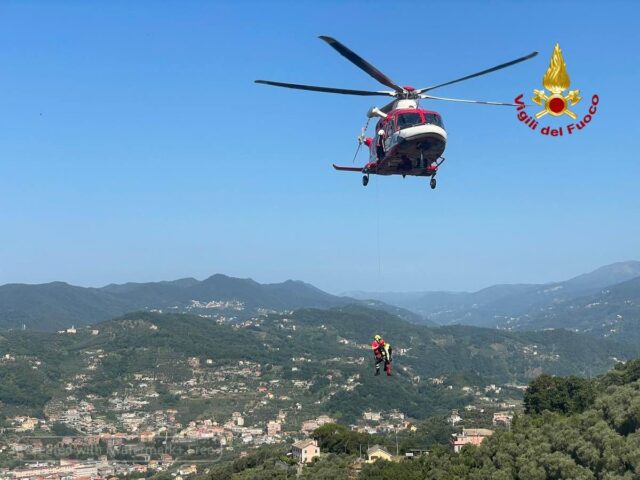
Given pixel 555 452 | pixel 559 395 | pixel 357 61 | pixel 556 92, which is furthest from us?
pixel 559 395

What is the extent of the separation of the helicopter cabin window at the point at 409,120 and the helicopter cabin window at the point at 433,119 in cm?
31

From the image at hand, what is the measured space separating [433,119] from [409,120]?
3.20ft

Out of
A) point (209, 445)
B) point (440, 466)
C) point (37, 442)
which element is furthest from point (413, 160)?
point (37, 442)

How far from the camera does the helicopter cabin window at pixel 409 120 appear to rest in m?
28.3

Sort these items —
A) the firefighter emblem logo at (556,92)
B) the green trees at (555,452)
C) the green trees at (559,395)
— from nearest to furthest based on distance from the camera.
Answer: the firefighter emblem logo at (556,92) → the green trees at (555,452) → the green trees at (559,395)

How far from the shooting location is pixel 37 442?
168 m

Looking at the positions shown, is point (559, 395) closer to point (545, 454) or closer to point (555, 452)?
point (555, 452)

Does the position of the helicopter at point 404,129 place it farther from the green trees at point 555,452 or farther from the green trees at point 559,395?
the green trees at point 559,395

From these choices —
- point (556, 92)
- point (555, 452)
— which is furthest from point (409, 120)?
point (555, 452)

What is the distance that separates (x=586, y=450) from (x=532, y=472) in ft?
11.7

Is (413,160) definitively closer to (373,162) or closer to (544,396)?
(373,162)

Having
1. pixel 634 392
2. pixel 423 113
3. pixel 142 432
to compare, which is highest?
pixel 423 113

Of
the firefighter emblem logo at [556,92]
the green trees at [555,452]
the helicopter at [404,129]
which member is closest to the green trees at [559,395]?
the green trees at [555,452]

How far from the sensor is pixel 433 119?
1126 inches
